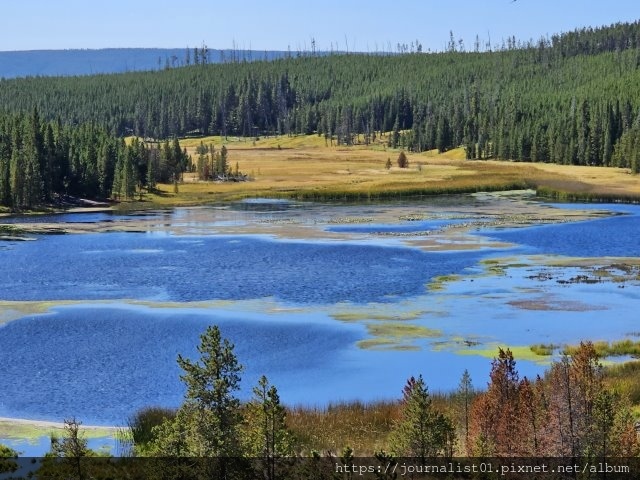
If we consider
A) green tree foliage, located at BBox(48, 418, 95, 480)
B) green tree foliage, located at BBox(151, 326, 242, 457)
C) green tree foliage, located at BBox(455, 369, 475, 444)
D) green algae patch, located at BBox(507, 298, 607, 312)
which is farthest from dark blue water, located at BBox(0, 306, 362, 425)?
green tree foliage, located at BBox(151, 326, 242, 457)

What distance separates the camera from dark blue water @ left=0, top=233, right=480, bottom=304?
59562 mm

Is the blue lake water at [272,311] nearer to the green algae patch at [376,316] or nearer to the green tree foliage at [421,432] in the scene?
the green algae patch at [376,316]

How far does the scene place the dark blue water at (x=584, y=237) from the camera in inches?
2970

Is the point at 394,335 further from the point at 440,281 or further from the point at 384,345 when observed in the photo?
the point at 440,281

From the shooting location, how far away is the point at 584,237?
275 feet

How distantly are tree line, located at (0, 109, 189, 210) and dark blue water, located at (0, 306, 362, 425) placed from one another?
6430cm

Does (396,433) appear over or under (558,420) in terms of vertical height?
under

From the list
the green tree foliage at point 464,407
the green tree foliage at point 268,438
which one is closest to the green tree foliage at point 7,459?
the green tree foliage at point 268,438

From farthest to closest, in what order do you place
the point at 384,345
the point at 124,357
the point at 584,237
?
the point at 584,237
the point at 384,345
the point at 124,357

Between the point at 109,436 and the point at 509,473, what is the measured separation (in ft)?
45.5

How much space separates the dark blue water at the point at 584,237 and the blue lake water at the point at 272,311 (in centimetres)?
20

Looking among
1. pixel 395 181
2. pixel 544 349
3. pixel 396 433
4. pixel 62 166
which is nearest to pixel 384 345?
pixel 544 349

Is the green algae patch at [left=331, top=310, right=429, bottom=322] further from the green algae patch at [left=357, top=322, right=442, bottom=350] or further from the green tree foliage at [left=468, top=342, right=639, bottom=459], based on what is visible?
the green tree foliage at [left=468, top=342, right=639, bottom=459]

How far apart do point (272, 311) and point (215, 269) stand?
16932 mm
